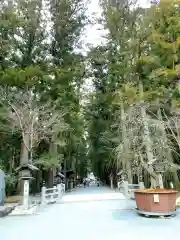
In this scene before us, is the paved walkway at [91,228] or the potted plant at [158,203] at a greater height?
the potted plant at [158,203]

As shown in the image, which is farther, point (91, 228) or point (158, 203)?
point (158, 203)

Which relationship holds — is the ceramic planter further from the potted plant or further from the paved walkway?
the paved walkway

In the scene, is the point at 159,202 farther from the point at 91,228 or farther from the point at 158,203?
the point at 91,228

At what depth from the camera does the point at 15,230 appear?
579 centimetres

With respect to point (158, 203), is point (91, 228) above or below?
below

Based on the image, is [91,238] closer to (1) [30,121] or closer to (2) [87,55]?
(1) [30,121]

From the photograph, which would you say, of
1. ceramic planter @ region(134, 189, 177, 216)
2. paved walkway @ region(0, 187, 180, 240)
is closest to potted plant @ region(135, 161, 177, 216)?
ceramic planter @ region(134, 189, 177, 216)

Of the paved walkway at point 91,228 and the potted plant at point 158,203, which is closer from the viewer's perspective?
the paved walkway at point 91,228

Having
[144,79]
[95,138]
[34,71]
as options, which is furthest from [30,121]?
[95,138]

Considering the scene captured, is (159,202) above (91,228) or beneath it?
above

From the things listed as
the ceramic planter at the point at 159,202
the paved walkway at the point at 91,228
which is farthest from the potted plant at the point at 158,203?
the paved walkway at the point at 91,228

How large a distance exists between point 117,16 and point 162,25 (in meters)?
5.12

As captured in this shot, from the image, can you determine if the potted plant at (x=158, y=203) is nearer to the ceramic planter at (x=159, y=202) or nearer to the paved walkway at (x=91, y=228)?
the ceramic planter at (x=159, y=202)

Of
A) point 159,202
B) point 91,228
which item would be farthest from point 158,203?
point 91,228
